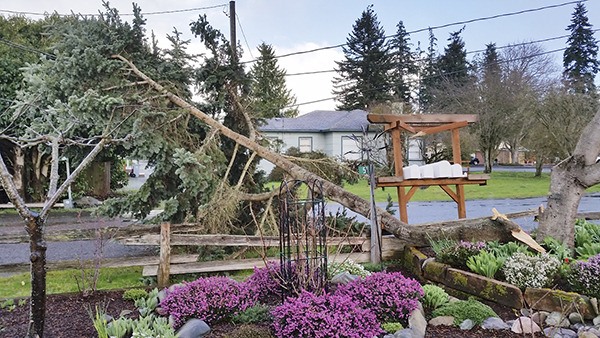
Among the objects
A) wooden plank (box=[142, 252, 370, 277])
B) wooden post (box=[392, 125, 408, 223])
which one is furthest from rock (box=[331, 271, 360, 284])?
wooden post (box=[392, 125, 408, 223])

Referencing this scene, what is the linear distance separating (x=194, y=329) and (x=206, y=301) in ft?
1.11

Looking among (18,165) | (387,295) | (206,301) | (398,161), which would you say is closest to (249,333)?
(206,301)

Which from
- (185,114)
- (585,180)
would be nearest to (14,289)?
(185,114)

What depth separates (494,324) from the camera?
3926 millimetres

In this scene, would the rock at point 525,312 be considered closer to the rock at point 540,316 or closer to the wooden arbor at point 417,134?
the rock at point 540,316

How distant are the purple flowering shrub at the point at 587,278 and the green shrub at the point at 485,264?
27.0 inches

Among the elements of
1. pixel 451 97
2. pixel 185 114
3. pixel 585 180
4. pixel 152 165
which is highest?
pixel 451 97

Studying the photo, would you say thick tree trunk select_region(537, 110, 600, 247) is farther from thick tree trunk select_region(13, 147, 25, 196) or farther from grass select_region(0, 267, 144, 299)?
thick tree trunk select_region(13, 147, 25, 196)

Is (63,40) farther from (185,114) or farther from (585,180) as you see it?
(585,180)

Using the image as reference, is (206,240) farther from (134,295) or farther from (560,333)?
(560,333)

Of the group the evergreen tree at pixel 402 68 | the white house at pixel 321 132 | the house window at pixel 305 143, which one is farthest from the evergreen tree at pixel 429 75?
the house window at pixel 305 143

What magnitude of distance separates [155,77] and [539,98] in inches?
932

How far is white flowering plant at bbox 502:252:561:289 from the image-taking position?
4297mm

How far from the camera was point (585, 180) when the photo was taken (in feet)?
18.3
